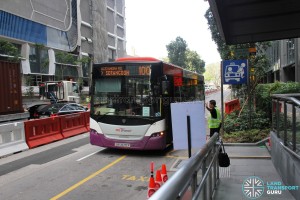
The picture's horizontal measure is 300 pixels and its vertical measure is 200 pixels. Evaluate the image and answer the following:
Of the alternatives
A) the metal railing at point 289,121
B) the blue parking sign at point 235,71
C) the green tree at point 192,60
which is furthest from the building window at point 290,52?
the green tree at point 192,60

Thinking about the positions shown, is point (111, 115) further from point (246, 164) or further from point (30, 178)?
point (246, 164)

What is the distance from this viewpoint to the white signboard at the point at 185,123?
245 inches

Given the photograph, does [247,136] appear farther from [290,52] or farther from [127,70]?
[290,52]

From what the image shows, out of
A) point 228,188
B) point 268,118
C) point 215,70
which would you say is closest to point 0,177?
point 228,188

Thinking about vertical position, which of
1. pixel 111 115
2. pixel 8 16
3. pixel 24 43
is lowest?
pixel 111 115

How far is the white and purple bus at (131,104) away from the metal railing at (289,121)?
3905 millimetres

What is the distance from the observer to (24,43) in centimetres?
4909

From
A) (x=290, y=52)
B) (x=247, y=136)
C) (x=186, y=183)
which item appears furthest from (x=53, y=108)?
(x=290, y=52)

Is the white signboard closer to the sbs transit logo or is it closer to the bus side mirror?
the sbs transit logo

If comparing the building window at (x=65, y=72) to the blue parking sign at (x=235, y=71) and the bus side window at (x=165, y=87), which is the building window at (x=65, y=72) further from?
the bus side window at (x=165, y=87)

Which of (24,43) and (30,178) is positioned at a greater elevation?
(24,43)

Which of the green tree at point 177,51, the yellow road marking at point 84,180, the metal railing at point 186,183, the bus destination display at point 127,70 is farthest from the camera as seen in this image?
the green tree at point 177,51

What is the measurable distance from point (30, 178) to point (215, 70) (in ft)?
612

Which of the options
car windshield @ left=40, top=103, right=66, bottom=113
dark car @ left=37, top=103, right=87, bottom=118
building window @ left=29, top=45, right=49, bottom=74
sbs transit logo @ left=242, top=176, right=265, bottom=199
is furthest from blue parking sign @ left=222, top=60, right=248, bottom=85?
building window @ left=29, top=45, right=49, bottom=74
